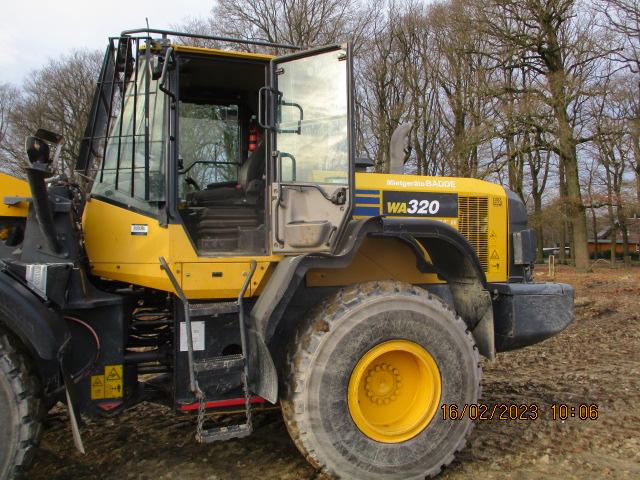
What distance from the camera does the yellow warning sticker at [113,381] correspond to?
338 cm

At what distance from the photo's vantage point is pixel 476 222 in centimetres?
451

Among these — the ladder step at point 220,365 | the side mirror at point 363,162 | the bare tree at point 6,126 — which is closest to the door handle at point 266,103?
the side mirror at point 363,162

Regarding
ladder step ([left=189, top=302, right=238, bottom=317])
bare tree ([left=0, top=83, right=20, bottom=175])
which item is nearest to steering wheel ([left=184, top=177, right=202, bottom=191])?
ladder step ([left=189, top=302, right=238, bottom=317])

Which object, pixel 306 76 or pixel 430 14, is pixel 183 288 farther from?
pixel 430 14

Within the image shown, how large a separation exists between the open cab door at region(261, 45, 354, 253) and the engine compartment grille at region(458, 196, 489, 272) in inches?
52.8

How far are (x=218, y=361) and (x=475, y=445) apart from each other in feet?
6.62

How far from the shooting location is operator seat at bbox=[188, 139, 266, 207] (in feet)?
12.7

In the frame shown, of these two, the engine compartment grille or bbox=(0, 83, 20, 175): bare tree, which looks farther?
bbox=(0, 83, 20, 175): bare tree

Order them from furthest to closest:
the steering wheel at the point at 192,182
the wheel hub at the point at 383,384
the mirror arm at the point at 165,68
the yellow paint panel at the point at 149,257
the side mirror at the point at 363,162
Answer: the side mirror at the point at 363,162 < the steering wheel at the point at 192,182 < the wheel hub at the point at 383,384 < the yellow paint panel at the point at 149,257 < the mirror arm at the point at 165,68

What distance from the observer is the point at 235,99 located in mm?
4316

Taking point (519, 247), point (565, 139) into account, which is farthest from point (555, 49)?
point (519, 247)

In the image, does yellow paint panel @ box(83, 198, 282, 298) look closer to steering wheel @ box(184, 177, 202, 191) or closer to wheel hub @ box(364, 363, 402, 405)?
steering wheel @ box(184, 177, 202, 191)
